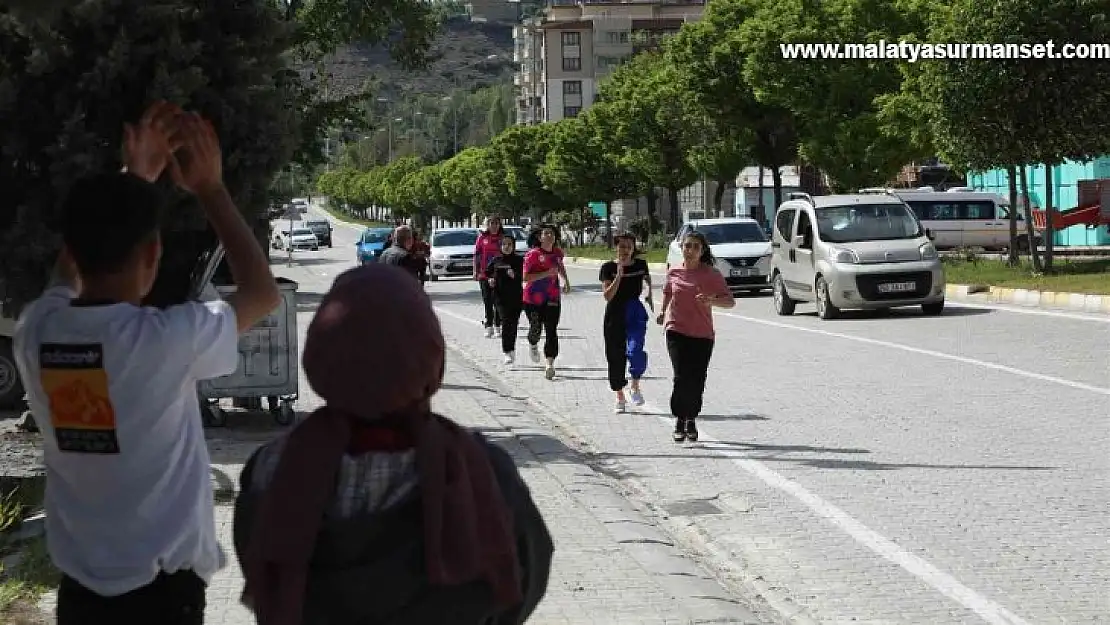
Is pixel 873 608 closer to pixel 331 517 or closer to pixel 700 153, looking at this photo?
pixel 331 517

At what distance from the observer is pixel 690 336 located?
12.7 metres

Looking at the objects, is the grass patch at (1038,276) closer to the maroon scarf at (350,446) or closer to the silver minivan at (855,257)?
the silver minivan at (855,257)

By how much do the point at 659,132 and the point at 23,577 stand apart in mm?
58576

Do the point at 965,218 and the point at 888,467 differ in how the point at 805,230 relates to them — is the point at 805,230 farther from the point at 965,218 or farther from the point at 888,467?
the point at 965,218

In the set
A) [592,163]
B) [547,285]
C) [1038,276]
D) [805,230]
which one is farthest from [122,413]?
[592,163]

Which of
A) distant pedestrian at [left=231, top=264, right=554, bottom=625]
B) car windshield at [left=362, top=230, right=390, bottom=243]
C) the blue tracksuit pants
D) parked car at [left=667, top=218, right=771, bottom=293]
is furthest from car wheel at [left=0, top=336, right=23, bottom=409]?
car windshield at [left=362, top=230, right=390, bottom=243]

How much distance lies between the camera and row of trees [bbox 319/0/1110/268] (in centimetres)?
3136

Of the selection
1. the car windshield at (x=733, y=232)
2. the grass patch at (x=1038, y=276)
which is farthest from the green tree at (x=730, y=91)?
the car windshield at (x=733, y=232)

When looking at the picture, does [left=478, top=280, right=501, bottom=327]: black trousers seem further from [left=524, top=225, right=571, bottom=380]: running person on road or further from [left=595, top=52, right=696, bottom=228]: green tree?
[left=595, top=52, right=696, bottom=228]: green tree

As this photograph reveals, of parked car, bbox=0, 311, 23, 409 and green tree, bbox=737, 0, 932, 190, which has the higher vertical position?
green tree, bbox=737, 0, 932, 190

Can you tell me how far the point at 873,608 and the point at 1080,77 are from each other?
2579cm

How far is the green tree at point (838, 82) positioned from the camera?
149 ft

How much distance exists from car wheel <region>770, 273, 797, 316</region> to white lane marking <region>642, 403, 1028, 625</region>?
16.8 m

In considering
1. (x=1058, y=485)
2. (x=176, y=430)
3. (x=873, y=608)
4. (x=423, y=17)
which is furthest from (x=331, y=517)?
(x=423, y=17)
